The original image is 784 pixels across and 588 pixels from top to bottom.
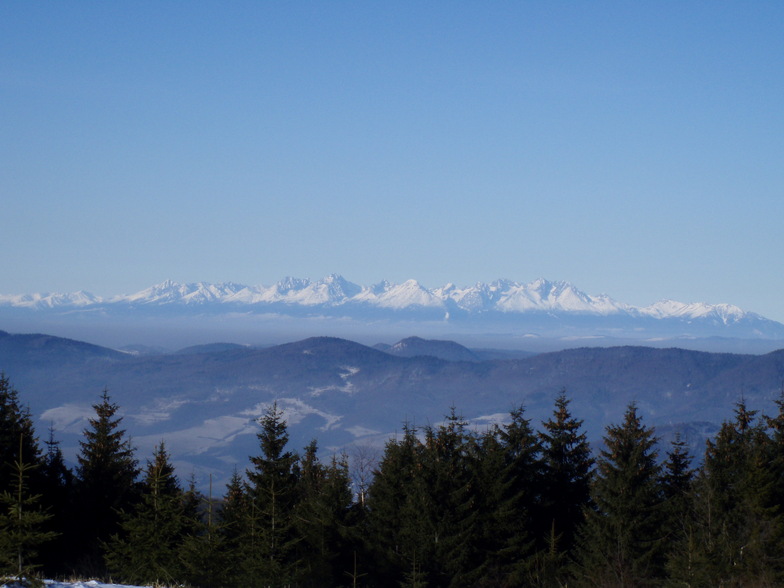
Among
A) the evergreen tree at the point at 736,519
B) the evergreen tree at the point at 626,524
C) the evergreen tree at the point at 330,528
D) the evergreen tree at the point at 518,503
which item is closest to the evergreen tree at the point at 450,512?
the evergreen tree at the point at 518,503

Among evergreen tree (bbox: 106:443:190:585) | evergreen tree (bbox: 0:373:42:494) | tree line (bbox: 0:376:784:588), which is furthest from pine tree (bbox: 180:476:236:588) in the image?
evergreen tree (bbox: 0:373:42:494)

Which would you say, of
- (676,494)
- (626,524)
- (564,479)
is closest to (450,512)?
(626,524)

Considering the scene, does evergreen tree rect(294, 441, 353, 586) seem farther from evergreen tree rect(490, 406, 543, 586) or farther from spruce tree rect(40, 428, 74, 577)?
spruce tree rect(40, 428, 74, 577)

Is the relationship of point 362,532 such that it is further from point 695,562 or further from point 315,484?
point 695,562

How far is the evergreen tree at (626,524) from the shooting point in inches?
1022

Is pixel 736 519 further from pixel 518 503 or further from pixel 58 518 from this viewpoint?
pixel 58 518

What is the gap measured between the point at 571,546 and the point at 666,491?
509cm

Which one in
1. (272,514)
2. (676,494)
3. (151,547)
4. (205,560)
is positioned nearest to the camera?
(205,560)

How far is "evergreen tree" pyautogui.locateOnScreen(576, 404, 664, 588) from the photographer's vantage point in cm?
2595

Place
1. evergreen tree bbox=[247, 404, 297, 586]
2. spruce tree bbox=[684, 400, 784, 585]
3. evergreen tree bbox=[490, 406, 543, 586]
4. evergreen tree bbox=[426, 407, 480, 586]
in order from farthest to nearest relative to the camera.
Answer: evergreen tree bbox=[490, 406, 543, 586] < evergreen tree bbox=[426, 407, 480, 586] < evergreen tree bbox=[247, 404, 297, 586] < spruce tree bbox=[684, 400, 784, 585]

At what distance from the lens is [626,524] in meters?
27.5

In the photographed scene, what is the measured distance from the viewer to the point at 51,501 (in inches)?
1105

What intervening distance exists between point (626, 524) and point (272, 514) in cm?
1381

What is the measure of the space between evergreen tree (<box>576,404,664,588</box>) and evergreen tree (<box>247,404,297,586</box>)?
1015 centimetres
